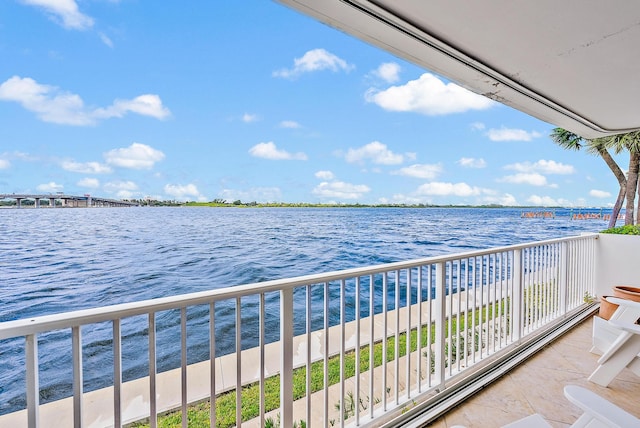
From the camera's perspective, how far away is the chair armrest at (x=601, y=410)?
1095 millimetres

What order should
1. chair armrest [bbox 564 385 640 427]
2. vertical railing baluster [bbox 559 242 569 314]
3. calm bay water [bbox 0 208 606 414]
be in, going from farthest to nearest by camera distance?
calm bay water [bbox 0 208 606 414], vertical railing baluster [bbox 559 242 569 314], chair armrest [bbox 564 385 640 427]

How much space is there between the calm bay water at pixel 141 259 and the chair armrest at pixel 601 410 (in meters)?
3.66

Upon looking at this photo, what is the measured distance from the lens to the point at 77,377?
103 centimetres

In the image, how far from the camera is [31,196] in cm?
767

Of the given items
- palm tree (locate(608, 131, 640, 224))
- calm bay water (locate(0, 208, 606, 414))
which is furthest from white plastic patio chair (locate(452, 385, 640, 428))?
palm tree (locate(608, 131, 640, 224))

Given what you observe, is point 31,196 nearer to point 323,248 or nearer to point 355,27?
point 355,27

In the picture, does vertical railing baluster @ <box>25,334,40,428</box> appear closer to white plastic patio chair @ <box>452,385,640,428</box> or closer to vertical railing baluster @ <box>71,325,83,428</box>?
vertical railing baluster @ <box>71,325,83,428</box>

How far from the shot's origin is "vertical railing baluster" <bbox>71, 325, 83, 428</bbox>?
1021 mm

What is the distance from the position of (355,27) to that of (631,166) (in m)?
10.4

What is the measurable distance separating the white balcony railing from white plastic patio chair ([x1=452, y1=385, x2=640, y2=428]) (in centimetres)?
76

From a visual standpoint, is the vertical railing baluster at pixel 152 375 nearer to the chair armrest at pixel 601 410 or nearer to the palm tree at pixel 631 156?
the chair armrest at pixel 601 410

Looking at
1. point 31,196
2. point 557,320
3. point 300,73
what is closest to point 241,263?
point 31,196

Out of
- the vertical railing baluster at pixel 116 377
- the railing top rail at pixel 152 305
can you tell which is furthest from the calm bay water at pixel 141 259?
the railing top rail at pixel 152 305

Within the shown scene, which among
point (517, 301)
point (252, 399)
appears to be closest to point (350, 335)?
point (252, 399)
